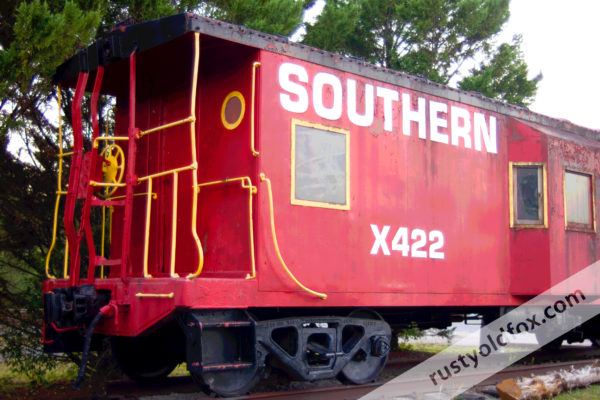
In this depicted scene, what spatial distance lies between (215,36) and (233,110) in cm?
94

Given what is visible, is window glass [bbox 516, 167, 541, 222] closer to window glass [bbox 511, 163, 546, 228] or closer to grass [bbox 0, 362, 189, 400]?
window glass [bbox 511, 163, 546, 228]

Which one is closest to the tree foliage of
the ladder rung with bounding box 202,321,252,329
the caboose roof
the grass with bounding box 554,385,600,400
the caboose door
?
the caboose roof

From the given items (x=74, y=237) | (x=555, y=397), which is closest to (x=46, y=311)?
(x=74, y=237)

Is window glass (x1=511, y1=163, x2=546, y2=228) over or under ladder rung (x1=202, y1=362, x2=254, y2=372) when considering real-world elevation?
over

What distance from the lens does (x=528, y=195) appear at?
8.05 metres

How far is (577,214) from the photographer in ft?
27.8

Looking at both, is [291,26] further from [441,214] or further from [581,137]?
[581,137]

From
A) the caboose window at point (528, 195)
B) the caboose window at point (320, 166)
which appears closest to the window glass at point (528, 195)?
the caboose window at point (528, 195)

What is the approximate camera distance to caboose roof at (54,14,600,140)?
18.1 ft

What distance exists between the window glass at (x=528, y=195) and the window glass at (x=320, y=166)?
275 centimetres

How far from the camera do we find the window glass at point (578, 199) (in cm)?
833

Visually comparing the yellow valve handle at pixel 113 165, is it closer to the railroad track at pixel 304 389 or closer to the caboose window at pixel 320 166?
the caboose window at pixel 320 166

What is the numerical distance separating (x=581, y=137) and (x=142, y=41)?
6276 millimetres

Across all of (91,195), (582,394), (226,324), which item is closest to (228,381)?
(226,324)
